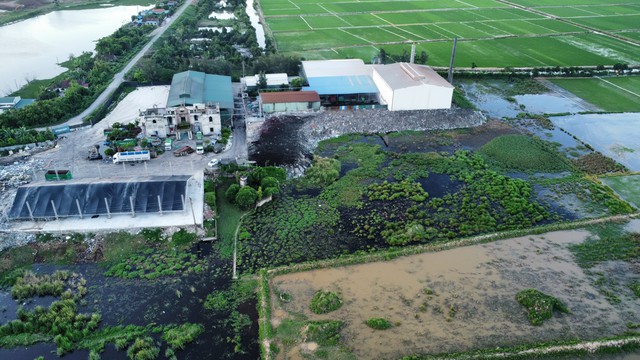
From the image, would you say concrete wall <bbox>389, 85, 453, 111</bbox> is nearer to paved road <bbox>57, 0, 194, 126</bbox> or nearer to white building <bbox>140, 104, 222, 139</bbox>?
white building <bbox>140, 104, 222, 139</bbox>

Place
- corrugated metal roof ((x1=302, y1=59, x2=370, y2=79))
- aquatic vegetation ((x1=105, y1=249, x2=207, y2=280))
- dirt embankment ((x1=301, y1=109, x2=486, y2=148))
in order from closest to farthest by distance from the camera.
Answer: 1. aquatic vegetation ((x1=105, y1=249, x2=207, y2=280))
2. dirt embankment ((x1=301, y1=109, x2=486, y2=148))
3. corrugated metal roof ((x1=302, y1=59, x2=370, y2=79))

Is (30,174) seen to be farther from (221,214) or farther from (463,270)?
(463,270)

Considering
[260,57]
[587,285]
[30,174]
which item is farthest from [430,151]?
[30,174]

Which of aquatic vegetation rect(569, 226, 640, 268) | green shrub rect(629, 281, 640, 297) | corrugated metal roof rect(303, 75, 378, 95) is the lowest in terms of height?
green shrub rect(629, 281, 640, 297)

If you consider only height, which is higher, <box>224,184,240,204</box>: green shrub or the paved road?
the paved road

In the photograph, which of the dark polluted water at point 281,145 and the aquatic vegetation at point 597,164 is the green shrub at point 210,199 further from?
the aquatic vegetation at point 597,164

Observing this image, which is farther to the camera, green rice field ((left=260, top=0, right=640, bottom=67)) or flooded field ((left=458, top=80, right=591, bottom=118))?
green rice field ((left=260, top=0, right=640, bottom=67))

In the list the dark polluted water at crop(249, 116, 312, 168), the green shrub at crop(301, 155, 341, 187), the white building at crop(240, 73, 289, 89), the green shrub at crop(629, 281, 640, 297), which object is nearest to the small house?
the dark polluted water at crop(249, 116, 312, 168)
